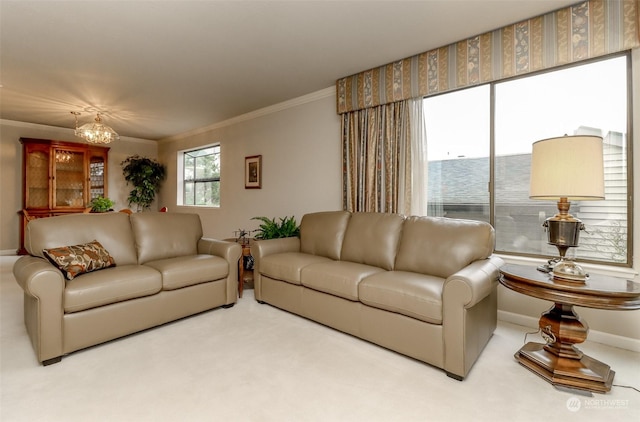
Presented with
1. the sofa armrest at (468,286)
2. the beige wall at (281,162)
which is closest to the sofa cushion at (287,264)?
the beige wall at (281,162)

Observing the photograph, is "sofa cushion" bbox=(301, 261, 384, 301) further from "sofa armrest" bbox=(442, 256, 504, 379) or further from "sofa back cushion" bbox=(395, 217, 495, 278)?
"sofa armrest" bbox=(442, 256, 504, 379)

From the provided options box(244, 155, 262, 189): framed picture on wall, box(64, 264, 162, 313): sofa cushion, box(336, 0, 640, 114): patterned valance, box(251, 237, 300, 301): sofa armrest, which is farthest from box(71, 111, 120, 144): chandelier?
box(336, 0, 640, 114): patterned valance

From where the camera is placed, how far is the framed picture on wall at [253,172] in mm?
4965

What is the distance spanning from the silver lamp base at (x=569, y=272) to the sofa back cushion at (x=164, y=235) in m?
3.16

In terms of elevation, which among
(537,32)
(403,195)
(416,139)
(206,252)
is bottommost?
(206,252)

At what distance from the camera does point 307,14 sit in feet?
7.87

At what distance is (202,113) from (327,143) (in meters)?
2.40

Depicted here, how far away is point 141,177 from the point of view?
6.74 metres

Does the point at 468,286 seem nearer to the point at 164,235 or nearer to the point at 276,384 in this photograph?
the point at 276,384

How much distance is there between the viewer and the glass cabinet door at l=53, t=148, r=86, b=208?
5.80m

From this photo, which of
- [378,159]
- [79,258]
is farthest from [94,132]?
[378,159]

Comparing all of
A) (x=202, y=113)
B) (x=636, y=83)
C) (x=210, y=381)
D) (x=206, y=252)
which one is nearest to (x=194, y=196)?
(x=202, y=113)

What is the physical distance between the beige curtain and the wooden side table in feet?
4.71

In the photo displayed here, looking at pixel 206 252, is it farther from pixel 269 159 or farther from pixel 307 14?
pixel 307 14
